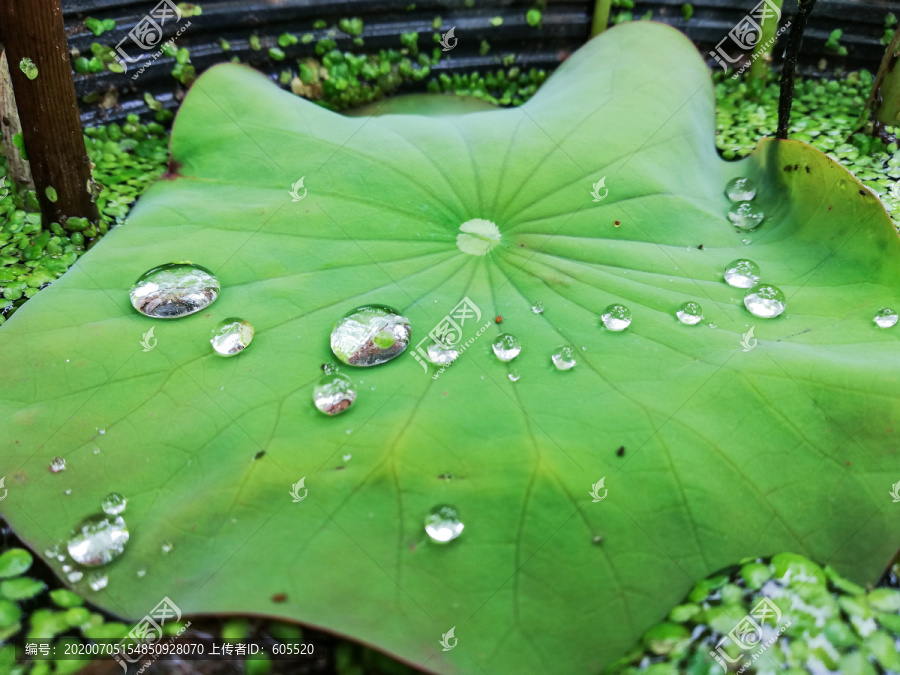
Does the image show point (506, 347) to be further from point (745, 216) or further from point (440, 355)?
point (745, 216)

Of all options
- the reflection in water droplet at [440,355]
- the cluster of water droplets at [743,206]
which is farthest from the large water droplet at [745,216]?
the reflection in water droplet at [440,355]

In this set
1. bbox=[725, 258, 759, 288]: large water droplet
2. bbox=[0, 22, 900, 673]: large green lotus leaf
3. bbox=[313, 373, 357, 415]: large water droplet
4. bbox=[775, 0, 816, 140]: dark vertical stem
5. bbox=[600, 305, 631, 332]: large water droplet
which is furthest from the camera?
bbox=[775, 0, 816, 140]: dark vertical stem

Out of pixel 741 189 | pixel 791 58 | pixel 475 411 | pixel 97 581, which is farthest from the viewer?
pixel 741 189

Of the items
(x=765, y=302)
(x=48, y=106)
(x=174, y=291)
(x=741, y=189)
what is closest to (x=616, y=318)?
(x=765, y=302)

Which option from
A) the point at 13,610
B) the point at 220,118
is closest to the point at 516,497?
the point at 13,610

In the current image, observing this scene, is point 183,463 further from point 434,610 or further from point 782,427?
point 782,427

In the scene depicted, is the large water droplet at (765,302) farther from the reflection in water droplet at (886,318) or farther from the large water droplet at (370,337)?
the large water droplet at (370,337)

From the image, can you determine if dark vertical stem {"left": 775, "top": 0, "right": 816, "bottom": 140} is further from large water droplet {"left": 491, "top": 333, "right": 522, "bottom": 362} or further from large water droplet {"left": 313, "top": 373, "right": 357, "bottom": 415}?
large water droplet {"left": 313, "top": 373, "right": 357, "bottom": 415}

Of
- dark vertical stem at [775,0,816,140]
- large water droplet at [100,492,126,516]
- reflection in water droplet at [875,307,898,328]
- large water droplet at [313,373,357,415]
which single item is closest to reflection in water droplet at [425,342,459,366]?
large water droplet at [313,373,357,415]
